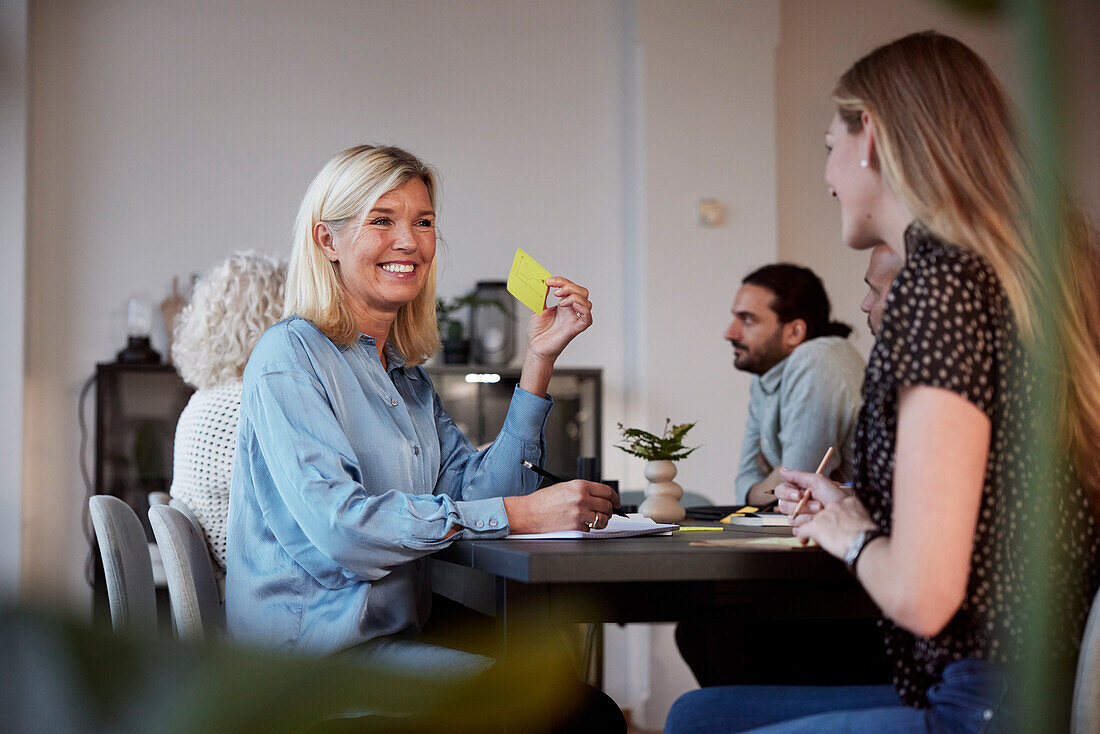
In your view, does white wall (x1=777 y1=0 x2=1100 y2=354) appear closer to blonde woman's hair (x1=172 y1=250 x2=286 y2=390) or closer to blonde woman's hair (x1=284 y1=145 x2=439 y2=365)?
blonde woman's hair (x1=172 y1=250 x2=286 y2=390)

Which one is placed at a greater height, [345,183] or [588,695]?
[345,183]

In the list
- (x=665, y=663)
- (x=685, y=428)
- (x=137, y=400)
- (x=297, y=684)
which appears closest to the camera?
(x=297, y=684)

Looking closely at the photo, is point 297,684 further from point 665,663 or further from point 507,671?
point 665,663

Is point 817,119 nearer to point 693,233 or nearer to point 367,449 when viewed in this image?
point 693,233

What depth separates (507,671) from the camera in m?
0.26

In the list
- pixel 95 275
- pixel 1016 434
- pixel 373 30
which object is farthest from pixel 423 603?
pixel 373 30

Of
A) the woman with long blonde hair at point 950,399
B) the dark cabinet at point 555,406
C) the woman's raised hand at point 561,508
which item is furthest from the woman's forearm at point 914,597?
the dark cabinet at point 555,406

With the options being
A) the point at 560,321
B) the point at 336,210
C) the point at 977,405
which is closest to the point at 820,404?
the point at 560,321

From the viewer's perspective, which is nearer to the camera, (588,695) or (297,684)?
(297,684)

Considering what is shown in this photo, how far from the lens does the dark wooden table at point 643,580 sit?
1277 millimetres

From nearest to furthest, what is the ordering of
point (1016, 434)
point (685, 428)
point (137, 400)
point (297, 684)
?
point (297, 684), point (1016, 434), point (685, 428), point (137, 400)

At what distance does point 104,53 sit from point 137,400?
154 centimetres

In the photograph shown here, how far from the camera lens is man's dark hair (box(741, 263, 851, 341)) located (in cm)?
360

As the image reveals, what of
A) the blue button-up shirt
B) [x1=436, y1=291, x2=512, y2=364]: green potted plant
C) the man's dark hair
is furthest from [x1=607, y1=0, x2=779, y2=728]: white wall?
the blue button-up shirt
